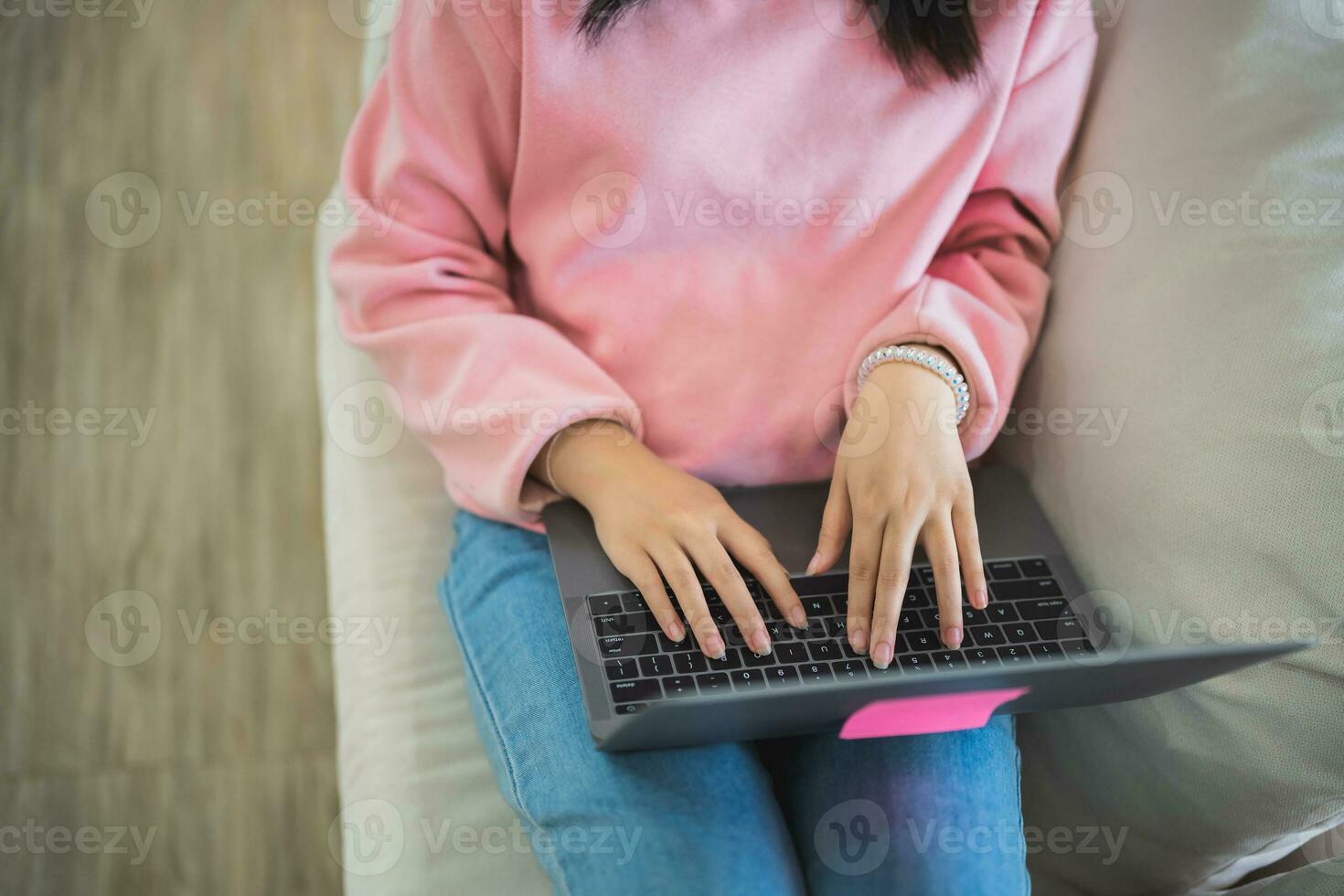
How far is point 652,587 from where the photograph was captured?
2.49 feet

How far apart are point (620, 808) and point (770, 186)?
0.48 metres

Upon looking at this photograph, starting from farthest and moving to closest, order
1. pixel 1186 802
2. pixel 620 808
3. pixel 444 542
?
1. pixel 444 542
2. pixel 1186 802
3. pixel 620 808

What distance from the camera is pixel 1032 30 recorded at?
2.83ft

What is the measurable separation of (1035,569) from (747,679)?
27 centimetres

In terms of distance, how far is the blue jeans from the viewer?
2.32 ft

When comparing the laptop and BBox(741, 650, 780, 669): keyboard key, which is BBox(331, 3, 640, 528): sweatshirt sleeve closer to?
the laptop

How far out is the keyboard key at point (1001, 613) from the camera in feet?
2.60

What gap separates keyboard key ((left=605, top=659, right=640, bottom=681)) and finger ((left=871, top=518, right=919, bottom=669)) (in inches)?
6.5

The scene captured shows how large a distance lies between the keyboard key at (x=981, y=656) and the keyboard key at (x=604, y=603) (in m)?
0.25

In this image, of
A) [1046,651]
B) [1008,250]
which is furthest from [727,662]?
[1008,250]

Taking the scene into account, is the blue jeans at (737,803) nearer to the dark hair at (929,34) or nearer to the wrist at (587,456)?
the wrist at (587,456)

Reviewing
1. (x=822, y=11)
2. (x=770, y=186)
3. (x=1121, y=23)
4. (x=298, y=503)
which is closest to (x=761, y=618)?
(x=770, y=186)

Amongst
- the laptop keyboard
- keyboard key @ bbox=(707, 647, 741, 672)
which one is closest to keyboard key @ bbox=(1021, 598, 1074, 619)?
the laptop keyboard

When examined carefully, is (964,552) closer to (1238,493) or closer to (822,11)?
(1238,493)
